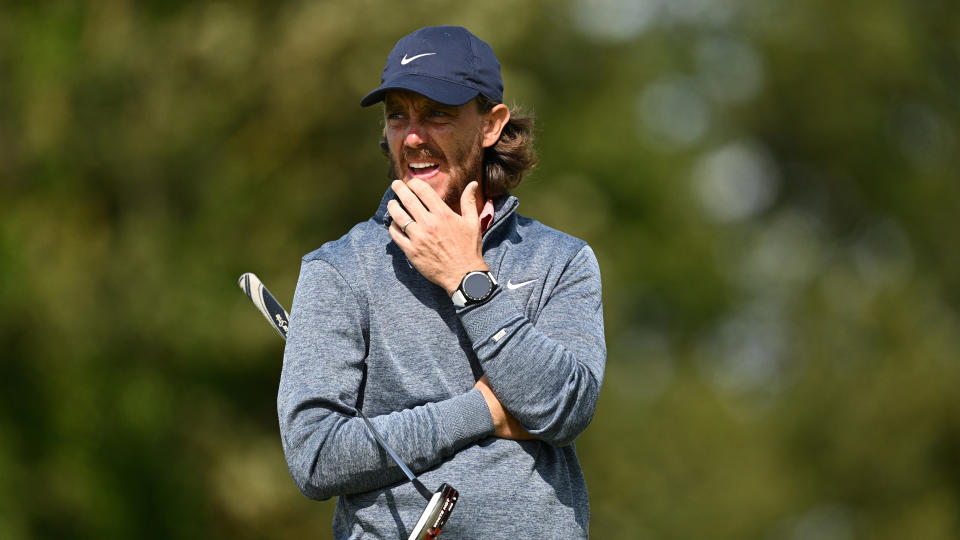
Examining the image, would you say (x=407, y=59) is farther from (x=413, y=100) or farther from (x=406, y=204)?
(x=406, y=204)

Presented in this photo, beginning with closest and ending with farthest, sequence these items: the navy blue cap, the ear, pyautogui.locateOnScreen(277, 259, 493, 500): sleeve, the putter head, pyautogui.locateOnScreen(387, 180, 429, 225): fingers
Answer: the putter head → pyautogui.locateOnScreen(277, 259, 493, 500): sleeve → pyautogui.locateOnScreen(387, 180, 429, 225): fingers → the navy blue cap → the ear

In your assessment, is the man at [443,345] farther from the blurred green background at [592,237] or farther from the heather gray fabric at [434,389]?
the blurred green background at [592,237]

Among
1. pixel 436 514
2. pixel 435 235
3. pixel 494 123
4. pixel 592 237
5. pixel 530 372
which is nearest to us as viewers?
pixel 436 514

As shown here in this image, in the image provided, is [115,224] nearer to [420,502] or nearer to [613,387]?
[613,387]

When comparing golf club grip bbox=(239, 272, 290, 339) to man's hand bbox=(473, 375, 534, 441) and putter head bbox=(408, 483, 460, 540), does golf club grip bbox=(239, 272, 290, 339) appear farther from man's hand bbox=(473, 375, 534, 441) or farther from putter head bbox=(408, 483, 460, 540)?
putter head bbox=(408, 483, 460, 540)

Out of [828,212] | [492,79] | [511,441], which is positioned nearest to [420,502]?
[511,441]

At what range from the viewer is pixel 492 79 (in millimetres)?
3215

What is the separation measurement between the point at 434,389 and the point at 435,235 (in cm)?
36

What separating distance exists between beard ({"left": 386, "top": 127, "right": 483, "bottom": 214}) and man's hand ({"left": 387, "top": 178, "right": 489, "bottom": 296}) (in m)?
0.13

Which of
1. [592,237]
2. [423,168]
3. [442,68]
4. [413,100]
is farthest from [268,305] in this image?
[592,237]

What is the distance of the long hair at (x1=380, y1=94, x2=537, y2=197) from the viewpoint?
3.29m

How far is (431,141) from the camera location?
3.13m

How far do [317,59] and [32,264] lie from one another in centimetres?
327

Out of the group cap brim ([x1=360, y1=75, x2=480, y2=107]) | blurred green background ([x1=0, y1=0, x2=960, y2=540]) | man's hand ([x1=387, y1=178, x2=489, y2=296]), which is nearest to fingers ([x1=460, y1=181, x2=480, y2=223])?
man's hand ([x1=387, y1=178, x2=489, y2=296])
